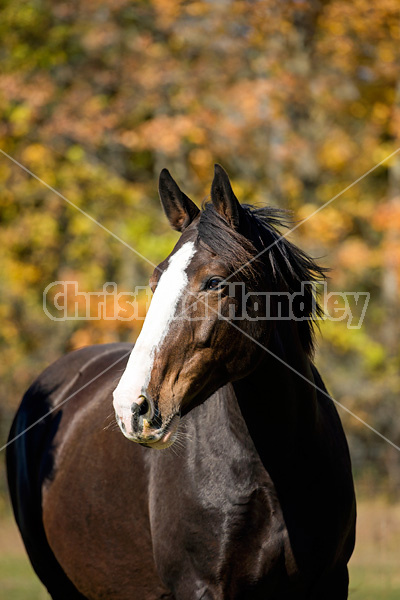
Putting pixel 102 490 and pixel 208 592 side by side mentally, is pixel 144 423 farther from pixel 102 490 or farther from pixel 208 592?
pixel 102 490

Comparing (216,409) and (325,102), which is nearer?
(216,409)

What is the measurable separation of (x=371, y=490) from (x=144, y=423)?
11359 millimetres

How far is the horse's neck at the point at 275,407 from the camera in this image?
309cm

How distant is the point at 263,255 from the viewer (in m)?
3.07

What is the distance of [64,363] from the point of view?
5078mm

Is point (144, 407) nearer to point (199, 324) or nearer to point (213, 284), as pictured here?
point (199, 324)

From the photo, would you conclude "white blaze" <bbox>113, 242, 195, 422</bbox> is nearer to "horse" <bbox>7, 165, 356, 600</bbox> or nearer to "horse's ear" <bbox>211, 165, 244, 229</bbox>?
"horse" <bbox>7, 165, 356, 600</bbox>

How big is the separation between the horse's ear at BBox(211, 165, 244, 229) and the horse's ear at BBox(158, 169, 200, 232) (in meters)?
0.21

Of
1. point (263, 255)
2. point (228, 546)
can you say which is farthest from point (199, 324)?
point (228, 546)

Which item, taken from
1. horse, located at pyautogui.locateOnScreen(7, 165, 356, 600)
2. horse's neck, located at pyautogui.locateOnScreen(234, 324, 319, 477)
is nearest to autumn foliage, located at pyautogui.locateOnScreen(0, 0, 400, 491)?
horse, located at pyautogui.locateOnScreen(7, 165, 356, 600)

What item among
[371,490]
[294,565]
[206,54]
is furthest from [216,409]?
[206,54]

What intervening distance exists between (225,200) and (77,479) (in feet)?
6.70

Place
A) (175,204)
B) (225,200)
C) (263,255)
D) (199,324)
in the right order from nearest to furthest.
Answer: (199,324)
(225,200)
(263,255)
(175,204)

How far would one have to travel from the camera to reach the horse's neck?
3092 millimetres
